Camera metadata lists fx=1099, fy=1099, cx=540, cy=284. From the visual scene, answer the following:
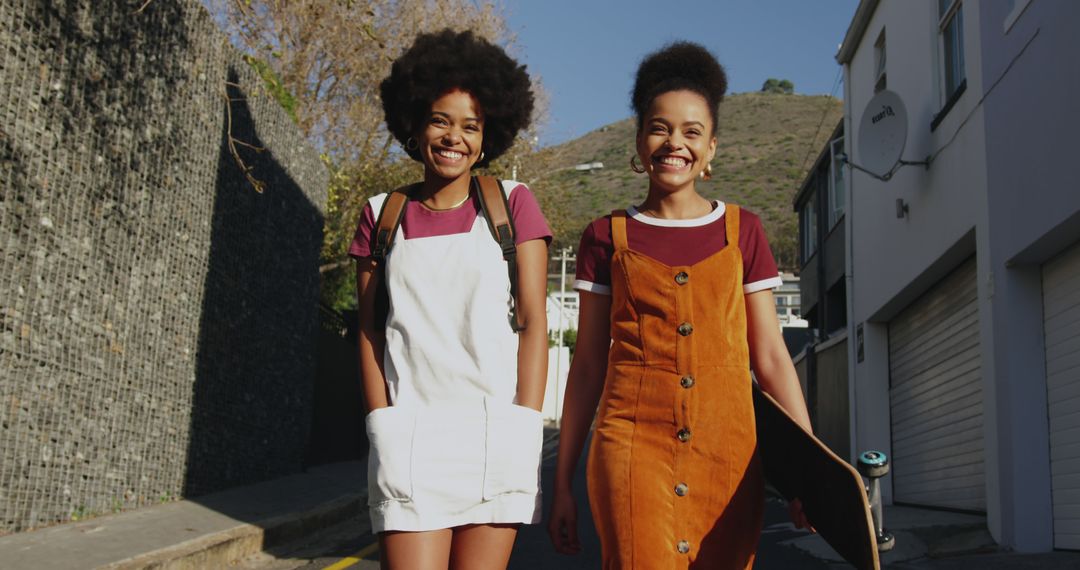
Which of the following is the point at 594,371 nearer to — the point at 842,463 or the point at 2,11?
the point at 842,463

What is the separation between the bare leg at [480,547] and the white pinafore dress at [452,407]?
3 cm

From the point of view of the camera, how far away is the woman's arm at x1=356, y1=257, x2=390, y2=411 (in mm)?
2984

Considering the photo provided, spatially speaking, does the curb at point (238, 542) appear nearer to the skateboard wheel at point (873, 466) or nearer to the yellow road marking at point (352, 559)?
the yellow road marking at point (352, 559)

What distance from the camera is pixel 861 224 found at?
55.7 feet

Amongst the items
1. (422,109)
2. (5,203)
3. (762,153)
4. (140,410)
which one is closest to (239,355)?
(140,410)

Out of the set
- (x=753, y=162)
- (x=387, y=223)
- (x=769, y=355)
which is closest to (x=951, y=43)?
(x=769, y=355)

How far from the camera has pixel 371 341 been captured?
304 centimetres

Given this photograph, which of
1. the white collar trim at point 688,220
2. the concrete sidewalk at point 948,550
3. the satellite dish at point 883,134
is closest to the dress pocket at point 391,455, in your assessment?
the white collar trim at point 688,220

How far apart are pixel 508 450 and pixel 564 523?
0.26 metres

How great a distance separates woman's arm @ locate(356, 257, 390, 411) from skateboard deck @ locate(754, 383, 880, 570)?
102cm

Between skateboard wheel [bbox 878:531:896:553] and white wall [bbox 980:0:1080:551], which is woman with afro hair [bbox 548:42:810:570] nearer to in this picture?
skateboard wheel [bbox 878:531:896:553]

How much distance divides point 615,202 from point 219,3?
71943 mm

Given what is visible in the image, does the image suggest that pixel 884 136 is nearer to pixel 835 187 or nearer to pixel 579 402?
pixel 835 187

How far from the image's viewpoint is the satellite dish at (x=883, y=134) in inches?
503
